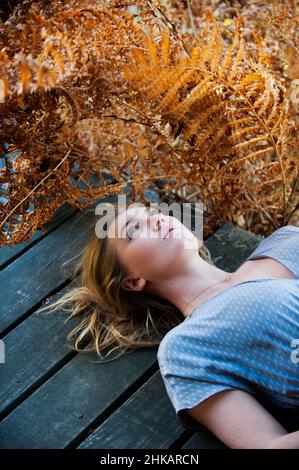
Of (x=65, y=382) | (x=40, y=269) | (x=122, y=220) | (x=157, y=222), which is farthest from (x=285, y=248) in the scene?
(x=40, y=269)

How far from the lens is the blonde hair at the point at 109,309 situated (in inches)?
81.8

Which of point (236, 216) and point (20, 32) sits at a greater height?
point (20, 32)

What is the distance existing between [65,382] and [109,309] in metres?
0.32

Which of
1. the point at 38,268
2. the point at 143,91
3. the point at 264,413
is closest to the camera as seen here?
the point at 264,413

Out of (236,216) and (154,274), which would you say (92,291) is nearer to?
(154,274)

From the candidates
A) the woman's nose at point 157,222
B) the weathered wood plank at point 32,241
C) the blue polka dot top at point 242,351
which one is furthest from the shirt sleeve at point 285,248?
the weathered wood plank at point 32,241

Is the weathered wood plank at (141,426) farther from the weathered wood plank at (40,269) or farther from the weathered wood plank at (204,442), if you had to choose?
the weathered wood plank at (40,269)

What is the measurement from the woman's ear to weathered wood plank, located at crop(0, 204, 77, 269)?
0.46m

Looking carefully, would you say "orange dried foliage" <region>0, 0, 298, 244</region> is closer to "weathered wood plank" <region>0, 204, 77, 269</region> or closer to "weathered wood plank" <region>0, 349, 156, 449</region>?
"weathered wood plank" <region>0, 204, 77, 269</region>

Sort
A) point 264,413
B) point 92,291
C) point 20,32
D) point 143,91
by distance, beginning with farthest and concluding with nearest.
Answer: point 92,291 < point 143,91 < point 20,32 < point 264,413

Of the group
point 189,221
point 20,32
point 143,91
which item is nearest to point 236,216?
point 189,221

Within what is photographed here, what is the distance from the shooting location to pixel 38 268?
7.85 feet

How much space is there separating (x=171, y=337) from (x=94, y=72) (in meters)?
0.77

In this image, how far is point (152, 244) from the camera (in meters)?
2.02
